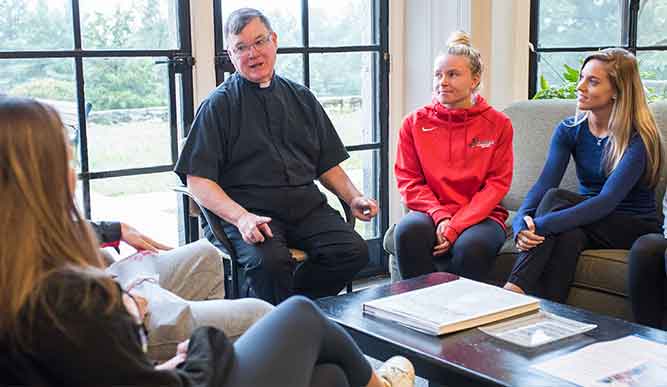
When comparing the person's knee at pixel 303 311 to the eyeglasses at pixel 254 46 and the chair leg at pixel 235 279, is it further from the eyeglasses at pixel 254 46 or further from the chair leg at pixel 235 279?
the eyeglasses at pixel 254 46

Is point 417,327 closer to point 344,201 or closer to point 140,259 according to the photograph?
point 140,259

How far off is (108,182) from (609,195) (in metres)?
1.86

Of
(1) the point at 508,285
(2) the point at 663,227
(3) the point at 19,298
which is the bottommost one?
(1) the point at 508,285

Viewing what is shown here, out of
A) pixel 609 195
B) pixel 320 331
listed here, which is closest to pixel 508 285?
pixel 609 195

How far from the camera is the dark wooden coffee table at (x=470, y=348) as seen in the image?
1.94 m

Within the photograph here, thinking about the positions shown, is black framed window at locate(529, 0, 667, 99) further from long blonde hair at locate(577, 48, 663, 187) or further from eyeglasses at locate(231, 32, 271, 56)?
eyeglasses at locate(231, 32, 271, 56)

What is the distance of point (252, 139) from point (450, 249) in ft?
2.68

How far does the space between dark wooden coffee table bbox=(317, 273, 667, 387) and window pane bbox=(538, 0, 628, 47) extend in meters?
2.50

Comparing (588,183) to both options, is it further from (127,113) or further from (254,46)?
(127,113)

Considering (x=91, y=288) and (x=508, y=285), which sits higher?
(x=91, y=288)

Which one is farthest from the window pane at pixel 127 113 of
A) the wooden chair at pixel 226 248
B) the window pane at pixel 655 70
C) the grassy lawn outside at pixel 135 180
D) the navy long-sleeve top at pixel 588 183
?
the window pane at pixel 655 70

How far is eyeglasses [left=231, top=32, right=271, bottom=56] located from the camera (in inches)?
121

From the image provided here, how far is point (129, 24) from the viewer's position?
3.37 meters

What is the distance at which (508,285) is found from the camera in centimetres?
307
